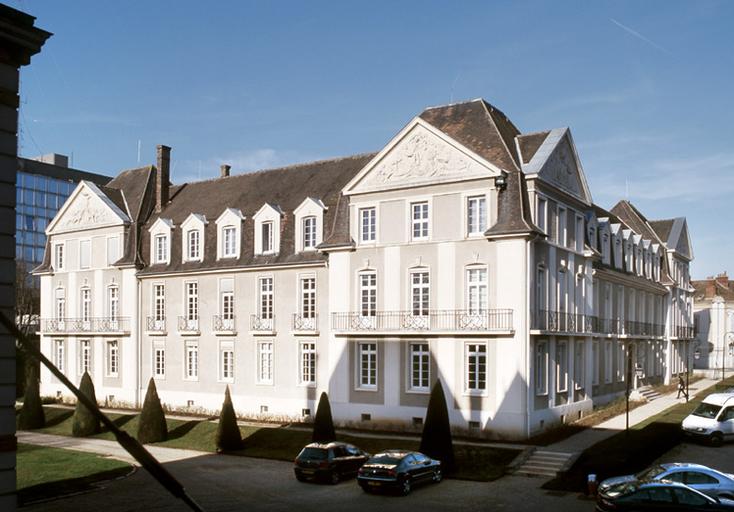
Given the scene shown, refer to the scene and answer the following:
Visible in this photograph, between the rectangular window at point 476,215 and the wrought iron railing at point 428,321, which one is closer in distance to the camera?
the wrought iron railing at point 428,321

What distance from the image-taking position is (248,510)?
76.6 ft

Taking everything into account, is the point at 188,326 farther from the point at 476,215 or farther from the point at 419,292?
the point at 476,215

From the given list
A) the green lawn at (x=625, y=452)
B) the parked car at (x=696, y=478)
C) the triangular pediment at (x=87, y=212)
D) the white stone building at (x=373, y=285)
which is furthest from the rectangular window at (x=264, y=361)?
the parked car at (x=696, y=478)

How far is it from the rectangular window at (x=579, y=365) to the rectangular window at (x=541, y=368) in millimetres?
4152

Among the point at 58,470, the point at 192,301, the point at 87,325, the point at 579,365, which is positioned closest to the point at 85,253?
the point at 87,325

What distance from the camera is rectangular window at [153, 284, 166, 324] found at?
4616cm

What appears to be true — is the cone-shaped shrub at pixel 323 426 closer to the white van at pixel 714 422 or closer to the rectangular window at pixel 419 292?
the rectangular window at pixel 419 292

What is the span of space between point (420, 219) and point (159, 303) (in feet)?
61.1

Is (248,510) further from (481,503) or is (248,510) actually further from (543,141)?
(543,141)

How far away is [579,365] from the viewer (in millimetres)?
39781

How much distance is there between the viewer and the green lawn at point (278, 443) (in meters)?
29.4

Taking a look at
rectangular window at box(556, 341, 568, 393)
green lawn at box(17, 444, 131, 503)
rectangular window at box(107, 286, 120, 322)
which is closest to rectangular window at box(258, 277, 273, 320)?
rectangular window at box(107, 286, 120, 322)

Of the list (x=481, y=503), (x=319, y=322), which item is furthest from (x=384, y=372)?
(x=481, y=503)

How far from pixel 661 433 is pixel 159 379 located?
27735 millimetres
